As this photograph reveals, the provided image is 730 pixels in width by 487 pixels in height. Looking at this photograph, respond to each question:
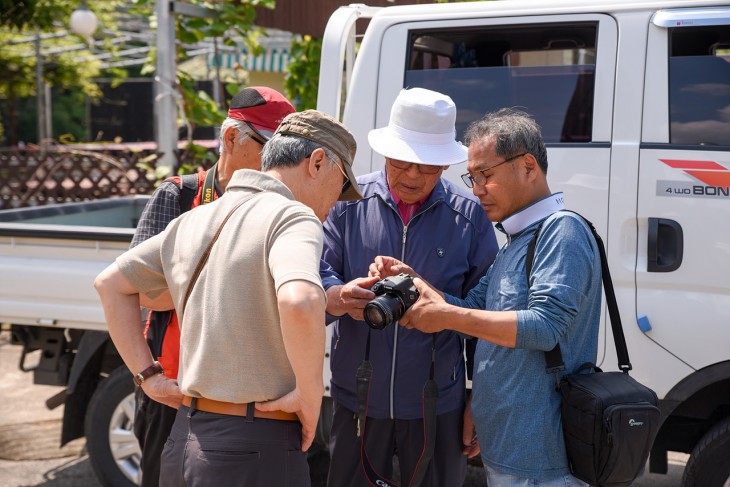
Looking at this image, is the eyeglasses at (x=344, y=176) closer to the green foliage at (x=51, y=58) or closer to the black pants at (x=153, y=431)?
the black pants at (x=153, y=431)

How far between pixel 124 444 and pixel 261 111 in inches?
79.3

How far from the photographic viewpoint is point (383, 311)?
2.09 m

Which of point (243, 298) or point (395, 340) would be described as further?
point (395, 340)

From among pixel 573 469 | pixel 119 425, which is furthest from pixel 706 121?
pixel 119 425

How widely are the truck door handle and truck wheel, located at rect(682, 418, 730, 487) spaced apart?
2.15 ft

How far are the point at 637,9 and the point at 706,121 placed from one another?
48cm

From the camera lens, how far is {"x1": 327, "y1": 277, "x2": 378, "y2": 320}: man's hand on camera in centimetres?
236

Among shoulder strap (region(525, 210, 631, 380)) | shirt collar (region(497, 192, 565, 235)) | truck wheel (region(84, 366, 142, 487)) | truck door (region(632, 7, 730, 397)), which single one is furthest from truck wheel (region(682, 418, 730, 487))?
truck wheel (region(84, 366, 142, 487))

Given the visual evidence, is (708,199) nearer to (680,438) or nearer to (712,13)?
(712,13)

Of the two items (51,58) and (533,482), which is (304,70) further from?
(51,58)

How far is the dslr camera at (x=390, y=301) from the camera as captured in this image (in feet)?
6.88

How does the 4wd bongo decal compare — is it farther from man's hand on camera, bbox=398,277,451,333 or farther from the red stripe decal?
man's hand on camera, bbox=398,277,451,333

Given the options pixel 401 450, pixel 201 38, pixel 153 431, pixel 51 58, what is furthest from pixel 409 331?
pixel 51 58

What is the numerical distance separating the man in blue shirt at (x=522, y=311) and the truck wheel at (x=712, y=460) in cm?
121
